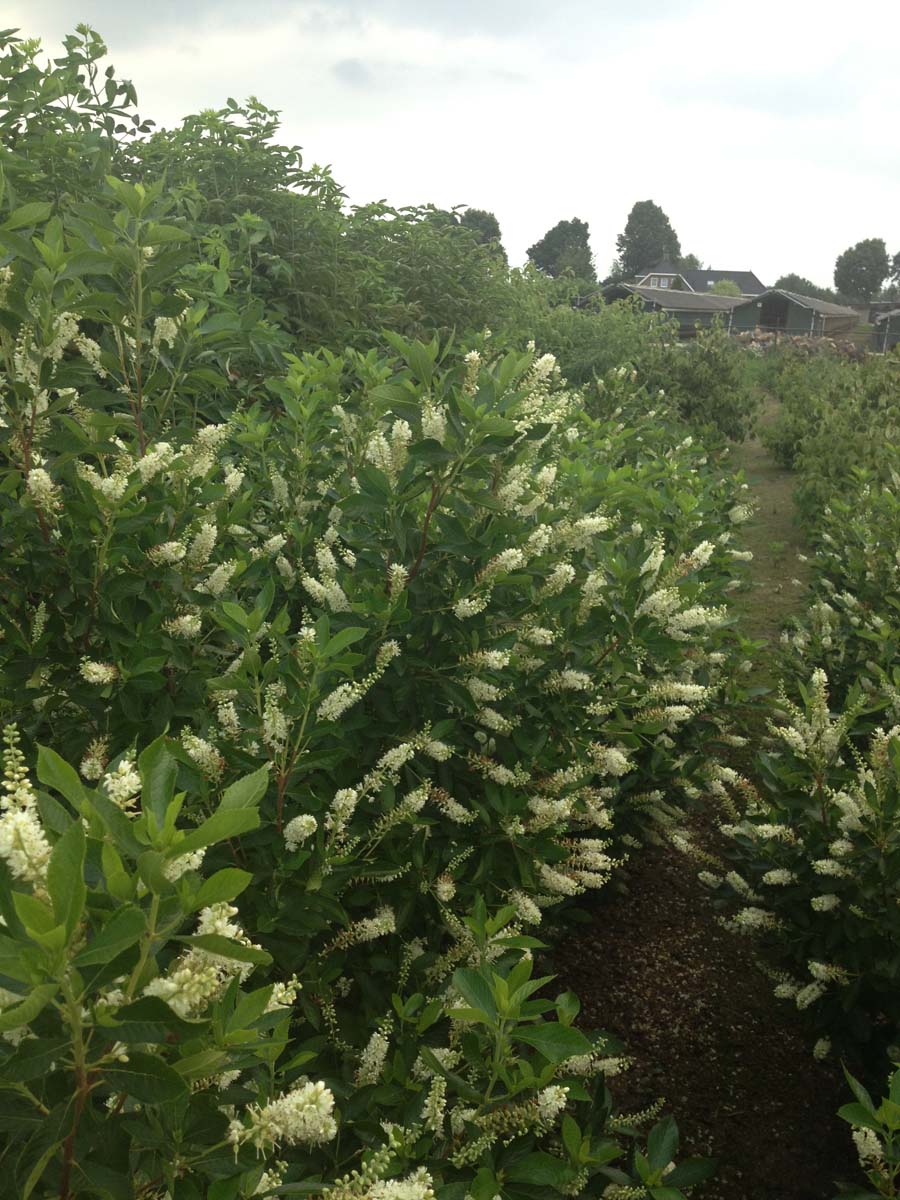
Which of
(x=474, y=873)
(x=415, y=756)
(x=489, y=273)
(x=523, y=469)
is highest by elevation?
Result: (x=489, y=273)

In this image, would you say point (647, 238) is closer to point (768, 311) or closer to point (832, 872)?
point (768, 311)

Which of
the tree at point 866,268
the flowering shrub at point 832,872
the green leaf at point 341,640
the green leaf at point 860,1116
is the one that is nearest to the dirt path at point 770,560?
the flowering shrub at point 832,872

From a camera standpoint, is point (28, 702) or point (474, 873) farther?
point (474, 873)

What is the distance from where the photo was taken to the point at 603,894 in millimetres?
4871

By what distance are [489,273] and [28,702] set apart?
935 cm

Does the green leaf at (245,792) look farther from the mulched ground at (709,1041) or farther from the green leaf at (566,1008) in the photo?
the mulched ground at (709,1041)

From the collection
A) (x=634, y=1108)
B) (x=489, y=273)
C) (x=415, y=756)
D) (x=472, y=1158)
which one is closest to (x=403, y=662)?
(x=415, y=756)

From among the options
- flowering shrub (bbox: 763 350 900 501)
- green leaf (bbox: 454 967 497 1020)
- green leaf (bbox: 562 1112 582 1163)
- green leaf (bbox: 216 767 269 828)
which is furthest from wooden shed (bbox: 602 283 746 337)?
green leaf (bbox: 216 767 269 828)

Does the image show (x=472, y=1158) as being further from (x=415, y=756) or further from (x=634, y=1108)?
(x=634, y=1108)

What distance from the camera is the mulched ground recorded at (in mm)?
3455

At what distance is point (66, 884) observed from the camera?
1.06 metres

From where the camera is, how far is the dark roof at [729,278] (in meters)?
A: 108

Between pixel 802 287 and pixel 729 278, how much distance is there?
31.4 ft

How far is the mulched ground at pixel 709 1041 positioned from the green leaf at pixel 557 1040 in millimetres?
2168
